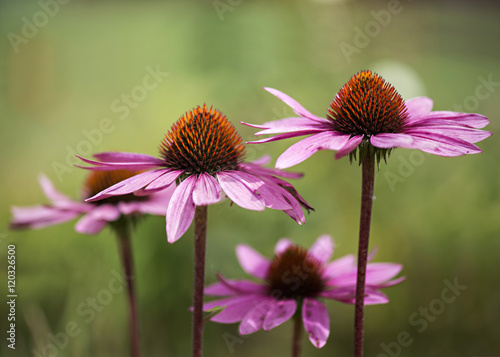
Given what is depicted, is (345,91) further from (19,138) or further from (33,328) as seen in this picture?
(19,138)

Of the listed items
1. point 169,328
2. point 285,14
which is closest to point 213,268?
point 169,328

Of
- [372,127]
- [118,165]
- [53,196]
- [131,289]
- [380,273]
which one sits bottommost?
[131,289]

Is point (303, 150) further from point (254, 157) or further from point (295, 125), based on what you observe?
point (254, 157)

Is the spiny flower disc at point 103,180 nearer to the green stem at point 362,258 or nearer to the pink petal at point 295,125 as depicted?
the pink petal at point 295,125

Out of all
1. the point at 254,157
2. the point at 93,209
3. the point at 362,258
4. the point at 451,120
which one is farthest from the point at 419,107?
the point at 254,157

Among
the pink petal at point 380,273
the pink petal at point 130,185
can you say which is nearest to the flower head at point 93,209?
the pink petal at point 130,185
